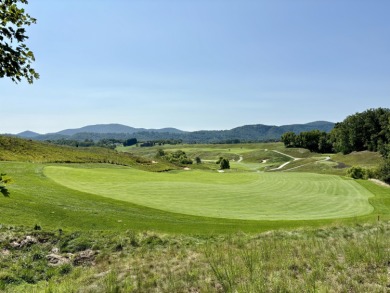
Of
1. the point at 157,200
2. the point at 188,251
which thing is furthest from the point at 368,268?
the point at 157,200

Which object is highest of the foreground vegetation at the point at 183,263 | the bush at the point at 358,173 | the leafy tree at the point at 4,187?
the leafy tree at the point at 4,187

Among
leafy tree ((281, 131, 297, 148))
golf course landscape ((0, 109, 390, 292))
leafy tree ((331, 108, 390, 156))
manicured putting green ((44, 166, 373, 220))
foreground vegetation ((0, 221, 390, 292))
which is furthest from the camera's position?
leafy tree ((281, 131, 297, 148))

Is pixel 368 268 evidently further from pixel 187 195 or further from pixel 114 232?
pixel 187 195

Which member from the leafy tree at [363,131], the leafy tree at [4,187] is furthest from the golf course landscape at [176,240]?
the leafy tree at [363,131]

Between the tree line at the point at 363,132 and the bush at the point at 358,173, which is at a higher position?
the tree line at the point at 363,132

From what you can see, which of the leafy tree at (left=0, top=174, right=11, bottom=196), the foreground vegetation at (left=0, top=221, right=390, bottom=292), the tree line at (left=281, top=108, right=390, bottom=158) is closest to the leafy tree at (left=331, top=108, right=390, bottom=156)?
the tree line at (left=281, top=108, right=390, bottom=158)

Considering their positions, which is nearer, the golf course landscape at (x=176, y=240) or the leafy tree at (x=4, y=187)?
the leafy tree at (x=4, y=187)

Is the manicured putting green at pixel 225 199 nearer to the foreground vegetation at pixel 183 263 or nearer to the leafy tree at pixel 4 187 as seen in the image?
the foreground vegetation at pixel 183 263

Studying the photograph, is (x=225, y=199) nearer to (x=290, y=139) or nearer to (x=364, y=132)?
(x=364, y=132)

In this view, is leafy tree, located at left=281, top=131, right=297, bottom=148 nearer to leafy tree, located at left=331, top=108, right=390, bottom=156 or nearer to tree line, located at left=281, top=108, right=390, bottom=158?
tree line, located at left=281, top=108, right=390, bottom=158

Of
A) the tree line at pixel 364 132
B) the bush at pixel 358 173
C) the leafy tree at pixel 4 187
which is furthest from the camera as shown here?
the tree line at pixel 364 132

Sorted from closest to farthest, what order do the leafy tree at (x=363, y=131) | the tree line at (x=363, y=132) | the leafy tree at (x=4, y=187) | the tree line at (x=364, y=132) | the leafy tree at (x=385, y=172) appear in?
the leafy tree at (x=4, y=187) → the leafy tree at (x=385, y=172) → the tree line at (x=364, y=132) → the tree line at (x=363, y=132) → the leafy tree at (x=363, y=131)

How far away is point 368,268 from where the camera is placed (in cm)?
833

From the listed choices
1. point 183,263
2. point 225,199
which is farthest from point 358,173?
point 183,263
